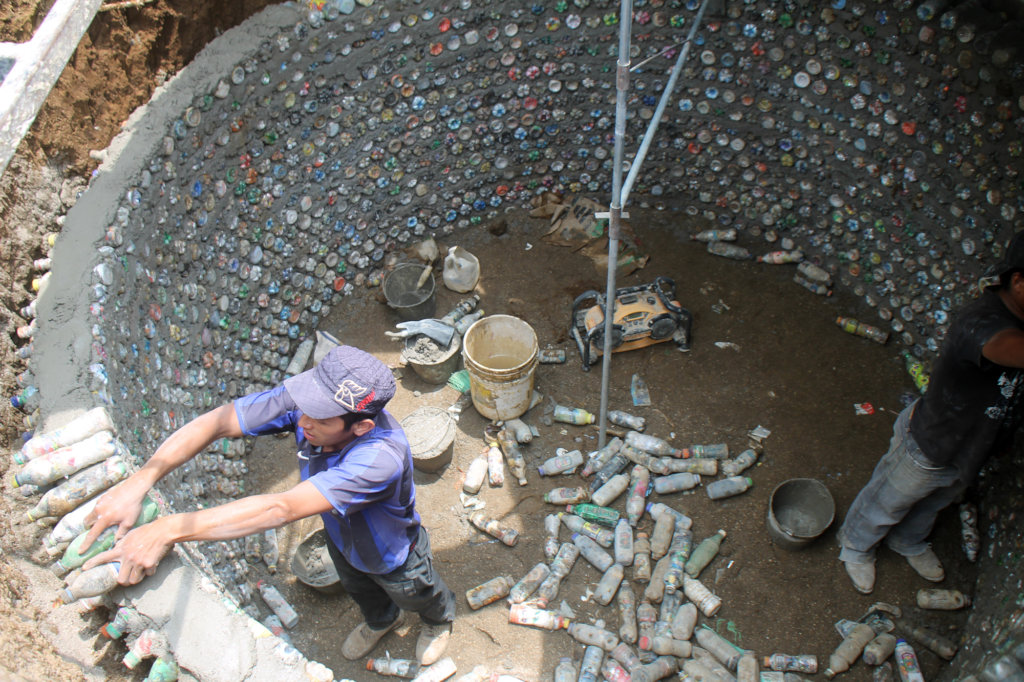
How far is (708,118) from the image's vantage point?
6770mm

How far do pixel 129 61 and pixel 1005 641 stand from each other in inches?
267

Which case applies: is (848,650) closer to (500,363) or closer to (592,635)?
(592,635)

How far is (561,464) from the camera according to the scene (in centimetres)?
579

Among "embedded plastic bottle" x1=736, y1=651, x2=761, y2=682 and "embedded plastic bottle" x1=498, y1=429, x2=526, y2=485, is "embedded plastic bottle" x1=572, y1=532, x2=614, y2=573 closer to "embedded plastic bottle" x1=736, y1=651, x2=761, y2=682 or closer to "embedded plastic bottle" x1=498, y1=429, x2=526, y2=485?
"embedded plastic bottle" x1=498, y1=429, x2=526, y2=485

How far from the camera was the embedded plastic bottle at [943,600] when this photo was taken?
475cm

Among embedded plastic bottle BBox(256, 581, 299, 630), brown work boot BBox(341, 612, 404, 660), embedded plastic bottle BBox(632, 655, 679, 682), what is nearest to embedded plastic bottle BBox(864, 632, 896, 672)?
embedded plastic bottle BBox(632, 655, 679, 682)

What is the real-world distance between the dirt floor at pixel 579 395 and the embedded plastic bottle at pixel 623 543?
0.24 m

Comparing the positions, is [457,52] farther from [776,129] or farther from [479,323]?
[776,129]

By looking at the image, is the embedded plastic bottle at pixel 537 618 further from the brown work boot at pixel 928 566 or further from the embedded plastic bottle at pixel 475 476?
the brown work boot at pixel 928 566

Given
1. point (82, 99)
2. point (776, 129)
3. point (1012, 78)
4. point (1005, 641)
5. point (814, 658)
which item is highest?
point (82, 99)

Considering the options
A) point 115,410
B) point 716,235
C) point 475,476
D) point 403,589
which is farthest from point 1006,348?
point 115,410

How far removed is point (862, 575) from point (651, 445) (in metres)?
1.78

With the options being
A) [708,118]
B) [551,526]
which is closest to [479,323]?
[551,526]

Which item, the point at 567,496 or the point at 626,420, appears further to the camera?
the point at 626,420
